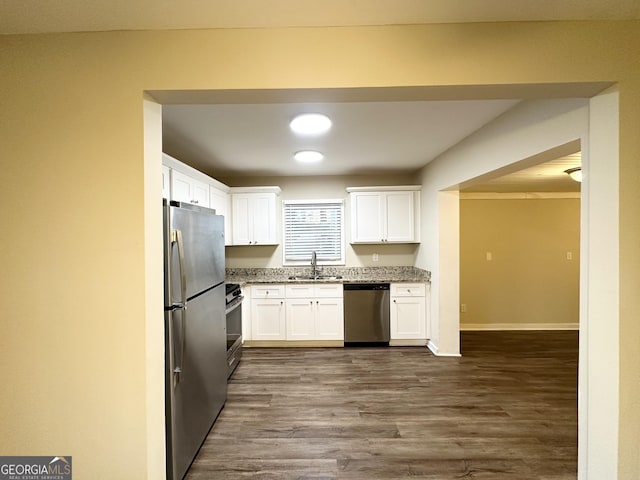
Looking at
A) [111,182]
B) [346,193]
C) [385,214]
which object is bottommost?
[111,182]

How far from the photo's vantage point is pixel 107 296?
130cm

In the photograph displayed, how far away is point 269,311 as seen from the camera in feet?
14.1

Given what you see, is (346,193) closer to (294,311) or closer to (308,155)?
(308,155)

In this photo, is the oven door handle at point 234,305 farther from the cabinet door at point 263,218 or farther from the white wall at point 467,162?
the white wall at point 467,162

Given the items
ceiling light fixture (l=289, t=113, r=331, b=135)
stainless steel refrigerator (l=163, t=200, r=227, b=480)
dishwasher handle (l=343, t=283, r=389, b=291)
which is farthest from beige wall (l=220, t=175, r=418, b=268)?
stainless steel refrigerator (l=163, t=200, r=227, b=480)

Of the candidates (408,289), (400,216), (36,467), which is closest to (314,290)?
(408,289)

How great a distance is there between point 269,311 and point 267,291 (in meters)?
0.29

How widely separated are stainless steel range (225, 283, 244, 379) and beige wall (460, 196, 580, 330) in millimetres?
3786

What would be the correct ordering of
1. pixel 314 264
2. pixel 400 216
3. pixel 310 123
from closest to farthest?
pixel 310 123
pixel 400 216
pixel 314 264

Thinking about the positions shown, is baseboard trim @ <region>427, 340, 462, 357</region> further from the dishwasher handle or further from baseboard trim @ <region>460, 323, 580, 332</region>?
baseboard trim @ <region>460, 323, 580, 332</region>

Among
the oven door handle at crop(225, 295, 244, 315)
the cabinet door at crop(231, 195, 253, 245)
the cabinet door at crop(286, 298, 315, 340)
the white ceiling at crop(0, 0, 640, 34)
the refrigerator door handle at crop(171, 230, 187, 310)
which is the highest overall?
the white ceiling at crop(0, 0, 640, 34)

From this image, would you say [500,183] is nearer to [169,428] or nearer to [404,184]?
[404,184]

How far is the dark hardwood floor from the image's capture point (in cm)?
197

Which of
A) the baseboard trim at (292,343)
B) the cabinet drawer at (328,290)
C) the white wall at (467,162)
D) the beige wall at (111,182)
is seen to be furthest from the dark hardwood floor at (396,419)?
the beige wall at (111,182)
